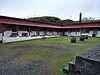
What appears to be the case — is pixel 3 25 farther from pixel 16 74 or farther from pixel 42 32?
pixel 16 74

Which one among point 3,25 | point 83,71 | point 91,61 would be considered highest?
point 3,25

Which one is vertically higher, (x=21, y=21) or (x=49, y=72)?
(x=21, y=21)

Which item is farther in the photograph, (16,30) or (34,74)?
(16,30)

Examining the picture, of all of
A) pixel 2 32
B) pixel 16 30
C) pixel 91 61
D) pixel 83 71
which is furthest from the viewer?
pixel 16 30

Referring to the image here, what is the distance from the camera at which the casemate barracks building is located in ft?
68.2

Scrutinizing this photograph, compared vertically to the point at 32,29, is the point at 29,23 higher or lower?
higher

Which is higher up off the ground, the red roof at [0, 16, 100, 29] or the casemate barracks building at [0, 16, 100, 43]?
the red roof at [0, 16, 100, 29]

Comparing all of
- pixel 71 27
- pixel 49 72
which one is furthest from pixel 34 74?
pixel 71 27

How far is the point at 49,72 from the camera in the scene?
18.9ft

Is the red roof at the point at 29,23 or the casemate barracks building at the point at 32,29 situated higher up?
the red roof at the point at 29,23

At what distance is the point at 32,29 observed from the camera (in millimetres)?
28266

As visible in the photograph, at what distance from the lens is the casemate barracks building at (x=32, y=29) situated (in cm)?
2078

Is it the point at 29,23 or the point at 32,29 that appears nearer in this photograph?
the point at 29,23

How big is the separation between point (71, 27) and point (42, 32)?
10.1 meters
